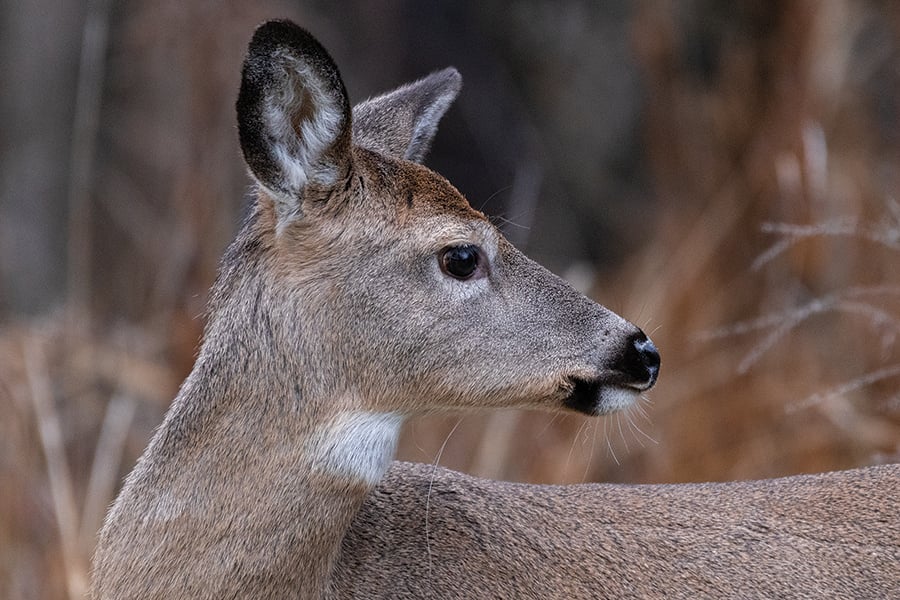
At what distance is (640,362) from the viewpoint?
374 centimetres

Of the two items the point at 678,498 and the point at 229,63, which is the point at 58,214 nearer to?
the point at 229,63

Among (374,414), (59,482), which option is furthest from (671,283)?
(374,414)

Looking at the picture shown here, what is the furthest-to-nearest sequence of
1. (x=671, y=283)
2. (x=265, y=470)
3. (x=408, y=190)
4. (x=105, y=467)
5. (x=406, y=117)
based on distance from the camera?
1. (x=671, y=283)
2. (x=105, y=467)
3. (x=406, y=117)
4. (x=408, y=190)
5. (x=265, y=470)

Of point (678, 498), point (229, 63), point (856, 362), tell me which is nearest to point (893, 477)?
point (678, 498)

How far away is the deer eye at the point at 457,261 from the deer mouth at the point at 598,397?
401 millimetres

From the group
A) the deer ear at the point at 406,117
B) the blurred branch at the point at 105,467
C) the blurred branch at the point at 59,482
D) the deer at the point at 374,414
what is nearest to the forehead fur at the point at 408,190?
the deer at the point at 374,414

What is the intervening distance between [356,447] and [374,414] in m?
0.12

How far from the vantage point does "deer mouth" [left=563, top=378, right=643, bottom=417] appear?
12.4 ft

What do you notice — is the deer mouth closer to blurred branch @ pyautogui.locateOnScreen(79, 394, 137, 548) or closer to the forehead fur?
the forehead fur

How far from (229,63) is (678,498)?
3.50 m

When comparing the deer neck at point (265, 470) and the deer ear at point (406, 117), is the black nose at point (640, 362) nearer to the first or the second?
the deer neck at point (265, 470)

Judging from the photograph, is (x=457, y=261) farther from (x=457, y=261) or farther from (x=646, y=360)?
(x=646, y=360)

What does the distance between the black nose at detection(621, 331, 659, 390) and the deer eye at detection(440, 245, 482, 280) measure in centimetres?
46

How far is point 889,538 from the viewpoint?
3912 mm
